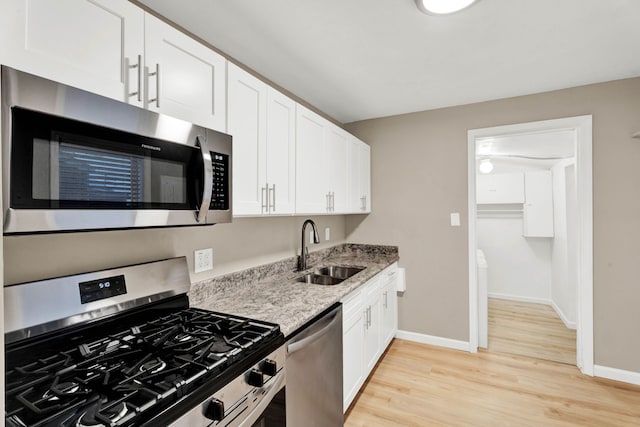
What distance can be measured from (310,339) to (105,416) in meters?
0.92

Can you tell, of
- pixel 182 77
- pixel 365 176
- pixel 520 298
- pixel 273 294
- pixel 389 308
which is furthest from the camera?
pixel 520 298

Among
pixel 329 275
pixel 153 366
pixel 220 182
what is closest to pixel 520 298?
pixel 329 275

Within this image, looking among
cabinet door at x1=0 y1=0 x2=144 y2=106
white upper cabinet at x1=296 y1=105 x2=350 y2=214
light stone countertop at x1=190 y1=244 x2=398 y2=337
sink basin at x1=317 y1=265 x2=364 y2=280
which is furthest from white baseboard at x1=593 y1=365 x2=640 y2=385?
cabinet door at x1=0 y1=0 x2=144 y2=106

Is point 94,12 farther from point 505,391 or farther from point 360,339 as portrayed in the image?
point 505,391

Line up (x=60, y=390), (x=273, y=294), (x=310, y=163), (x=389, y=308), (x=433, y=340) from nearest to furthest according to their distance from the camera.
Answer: (x=60, y=390), (x=273, y=294), (x=310, y=163), (x=389, y=308), (x=433, y=340)

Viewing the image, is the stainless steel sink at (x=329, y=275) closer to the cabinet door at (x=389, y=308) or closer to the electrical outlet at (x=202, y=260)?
the cabinet door at (x=389, y=308)

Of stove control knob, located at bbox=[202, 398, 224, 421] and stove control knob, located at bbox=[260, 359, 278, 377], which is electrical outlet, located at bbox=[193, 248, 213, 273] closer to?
stove control knob, located at bbox=[260, 359, 278, 377]

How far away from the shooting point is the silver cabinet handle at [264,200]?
1740mm

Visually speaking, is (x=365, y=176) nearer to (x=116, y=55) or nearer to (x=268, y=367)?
(x=268, y=367)

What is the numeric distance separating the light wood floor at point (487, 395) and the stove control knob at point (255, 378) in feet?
4.02

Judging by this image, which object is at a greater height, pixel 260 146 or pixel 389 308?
pixel 260 146

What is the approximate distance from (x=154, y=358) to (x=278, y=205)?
104 centimetres

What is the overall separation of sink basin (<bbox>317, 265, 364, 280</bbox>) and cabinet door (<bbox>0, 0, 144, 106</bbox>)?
2.02 m

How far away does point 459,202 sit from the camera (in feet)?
9.89
